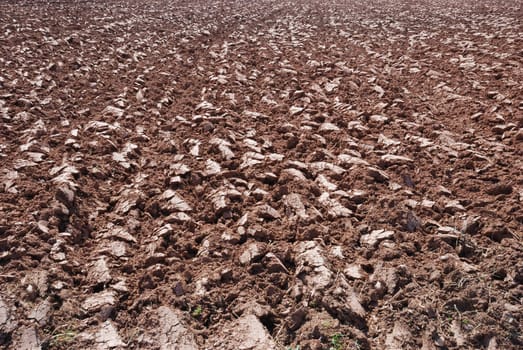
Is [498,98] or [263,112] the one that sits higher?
[498,98]

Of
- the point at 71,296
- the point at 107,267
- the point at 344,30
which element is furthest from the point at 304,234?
the point at 344,30

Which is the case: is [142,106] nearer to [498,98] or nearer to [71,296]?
[71,296]

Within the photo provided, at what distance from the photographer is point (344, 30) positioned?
14.8 meters

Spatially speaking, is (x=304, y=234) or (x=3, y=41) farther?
(x=3, y=41)

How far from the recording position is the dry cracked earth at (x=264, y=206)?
3.21 metres

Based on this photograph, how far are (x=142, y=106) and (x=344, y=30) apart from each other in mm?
9959

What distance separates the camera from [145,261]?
3887 millimetres

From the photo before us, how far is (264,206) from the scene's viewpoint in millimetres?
4500

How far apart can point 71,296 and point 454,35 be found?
13.2 m

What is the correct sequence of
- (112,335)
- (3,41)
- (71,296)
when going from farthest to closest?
(3,41) < (71,296) < (112,335)

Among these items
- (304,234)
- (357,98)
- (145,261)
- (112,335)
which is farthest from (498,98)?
(112,335)

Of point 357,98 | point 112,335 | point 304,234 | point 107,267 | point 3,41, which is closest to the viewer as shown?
point 112,335

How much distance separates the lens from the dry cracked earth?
321 centimetres

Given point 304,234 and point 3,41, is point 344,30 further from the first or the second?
point 304,234
